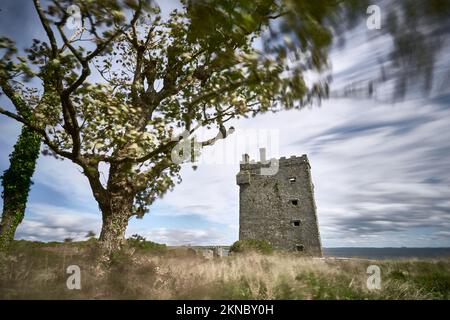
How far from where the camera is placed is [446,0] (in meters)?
1.32

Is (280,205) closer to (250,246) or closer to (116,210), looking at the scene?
(250,246)

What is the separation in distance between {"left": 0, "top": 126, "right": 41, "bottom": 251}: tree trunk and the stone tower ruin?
21762mm

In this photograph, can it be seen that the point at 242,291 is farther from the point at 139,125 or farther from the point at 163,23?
the point at 163,23

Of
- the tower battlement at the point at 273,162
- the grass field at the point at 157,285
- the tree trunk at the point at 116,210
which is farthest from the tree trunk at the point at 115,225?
the tower battlement at the point at 273,162

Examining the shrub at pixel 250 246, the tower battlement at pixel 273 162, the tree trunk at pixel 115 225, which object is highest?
the tower battlement at pixel 273 162

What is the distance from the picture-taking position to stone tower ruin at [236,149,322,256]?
27828mm

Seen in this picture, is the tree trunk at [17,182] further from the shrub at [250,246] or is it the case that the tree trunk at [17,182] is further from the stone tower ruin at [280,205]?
the stone tower ruin at [280,205]

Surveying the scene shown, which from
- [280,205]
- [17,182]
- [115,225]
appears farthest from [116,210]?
[280,205]

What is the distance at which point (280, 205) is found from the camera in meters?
30.0

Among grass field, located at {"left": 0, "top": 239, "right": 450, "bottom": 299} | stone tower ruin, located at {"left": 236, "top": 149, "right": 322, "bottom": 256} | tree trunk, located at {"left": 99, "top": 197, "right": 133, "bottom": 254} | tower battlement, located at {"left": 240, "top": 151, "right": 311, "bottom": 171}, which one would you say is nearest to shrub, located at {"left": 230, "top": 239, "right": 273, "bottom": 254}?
stone tower ruin, located at {"left": 236, "top": 149, "right": 322, "bottom": 256}

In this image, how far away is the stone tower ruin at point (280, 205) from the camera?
2783 centimetres

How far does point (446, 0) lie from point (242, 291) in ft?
20.8

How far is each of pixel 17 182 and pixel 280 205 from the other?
2523 centimetres

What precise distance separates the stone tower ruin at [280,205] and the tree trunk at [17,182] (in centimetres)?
2176
